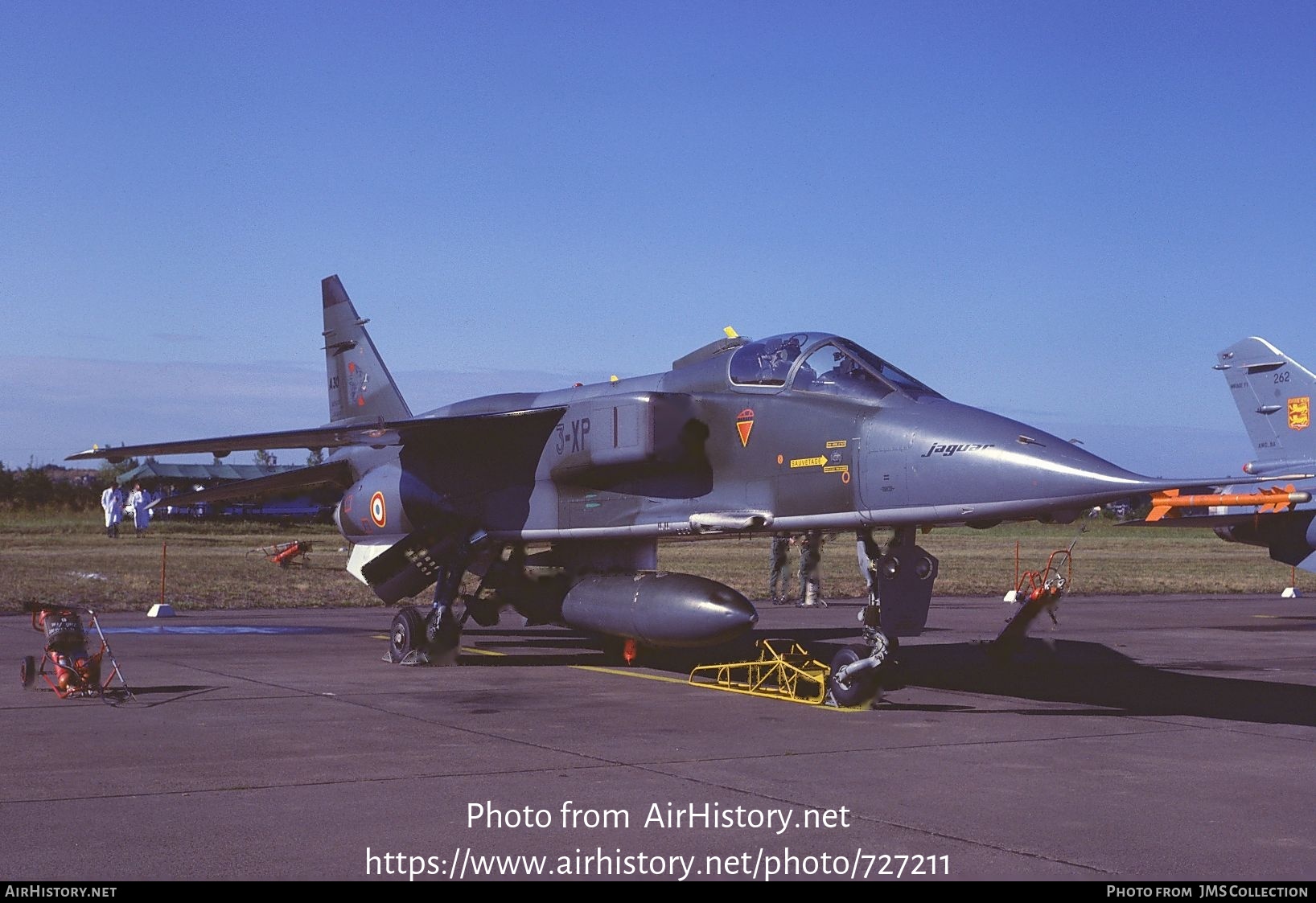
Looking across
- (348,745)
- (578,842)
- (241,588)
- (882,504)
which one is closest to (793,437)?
(882,504)

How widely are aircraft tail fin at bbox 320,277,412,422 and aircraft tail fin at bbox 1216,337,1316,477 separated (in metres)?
13.9

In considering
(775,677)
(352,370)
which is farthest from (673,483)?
(352,370)

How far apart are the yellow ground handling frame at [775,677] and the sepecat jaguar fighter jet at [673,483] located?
0.61 m

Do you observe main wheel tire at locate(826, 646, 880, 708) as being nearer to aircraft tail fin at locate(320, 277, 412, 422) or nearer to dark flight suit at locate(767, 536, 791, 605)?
aircraft tail fin at locate(320, 277, 412, 422)

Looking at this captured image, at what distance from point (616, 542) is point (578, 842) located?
8202 mm

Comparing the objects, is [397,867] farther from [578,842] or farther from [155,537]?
[155,537]

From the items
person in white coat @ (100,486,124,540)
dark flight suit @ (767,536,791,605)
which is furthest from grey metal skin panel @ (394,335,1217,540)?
person in white coat @ (100,486,124,540)

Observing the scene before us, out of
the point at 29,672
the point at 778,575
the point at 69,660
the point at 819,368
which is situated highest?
the point at 819,368

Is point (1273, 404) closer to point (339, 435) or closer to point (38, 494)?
point (339, 435)

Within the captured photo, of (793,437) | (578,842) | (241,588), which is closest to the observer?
(578,842)

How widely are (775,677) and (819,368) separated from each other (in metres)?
3.46

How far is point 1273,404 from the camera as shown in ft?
74.8

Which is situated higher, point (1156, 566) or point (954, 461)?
point (954, 461)

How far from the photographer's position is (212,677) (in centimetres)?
1277
